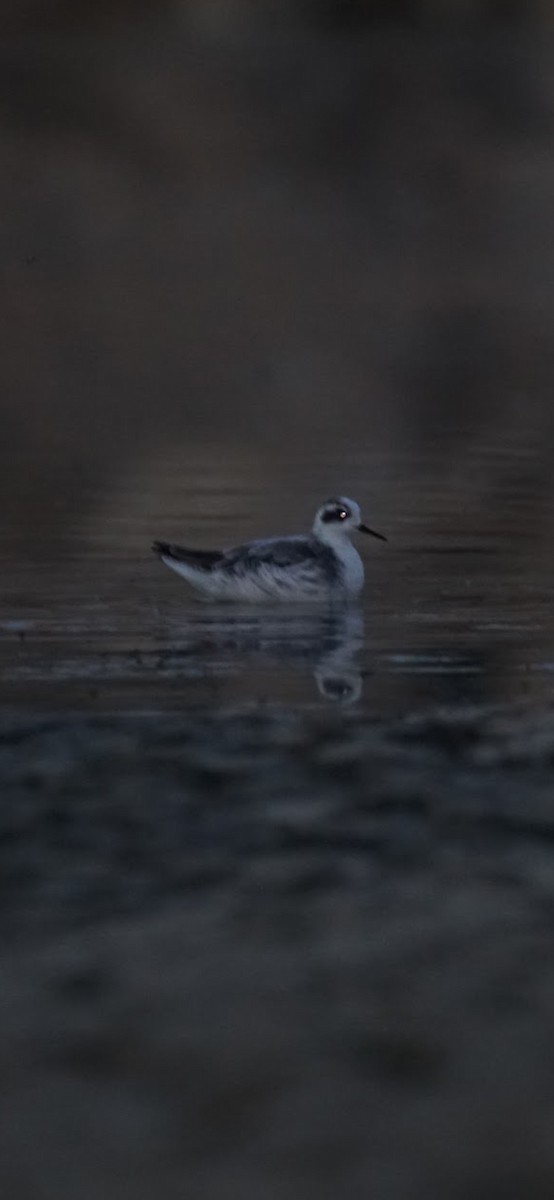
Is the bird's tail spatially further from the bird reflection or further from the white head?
the white head

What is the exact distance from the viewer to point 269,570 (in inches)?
632

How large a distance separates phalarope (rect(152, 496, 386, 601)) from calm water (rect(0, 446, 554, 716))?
17 cm

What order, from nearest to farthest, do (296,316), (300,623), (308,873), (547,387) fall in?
(308,873) < (300,623) < (547,387) < (296,316)

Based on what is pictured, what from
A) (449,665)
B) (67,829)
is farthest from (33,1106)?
(449,665)

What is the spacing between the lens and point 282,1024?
22.1ft

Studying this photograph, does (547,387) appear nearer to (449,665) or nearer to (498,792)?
(449,665)

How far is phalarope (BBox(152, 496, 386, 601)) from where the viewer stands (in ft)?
52.3

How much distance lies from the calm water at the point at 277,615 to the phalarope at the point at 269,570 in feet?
0.54

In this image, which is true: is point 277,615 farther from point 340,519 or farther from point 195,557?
point 340,519

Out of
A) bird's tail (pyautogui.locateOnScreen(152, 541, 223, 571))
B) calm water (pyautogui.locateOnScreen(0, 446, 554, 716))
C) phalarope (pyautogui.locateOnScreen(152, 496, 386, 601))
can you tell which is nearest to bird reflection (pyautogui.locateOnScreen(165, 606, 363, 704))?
calm water (pyautogui.locateOnScreen(0, 446, 554, 716))

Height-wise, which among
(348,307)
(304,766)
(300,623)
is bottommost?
(348,307)

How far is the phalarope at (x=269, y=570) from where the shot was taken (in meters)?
16.0

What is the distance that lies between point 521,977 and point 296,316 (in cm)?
3881

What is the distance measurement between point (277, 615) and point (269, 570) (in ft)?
1.53
